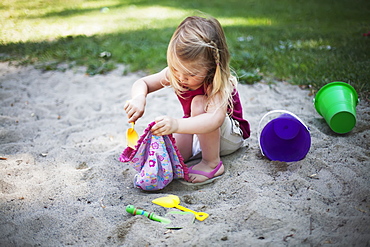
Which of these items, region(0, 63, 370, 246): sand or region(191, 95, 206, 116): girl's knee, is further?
region(191, 95, 206, 116): girl's knee

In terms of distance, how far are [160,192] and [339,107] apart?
1369mm

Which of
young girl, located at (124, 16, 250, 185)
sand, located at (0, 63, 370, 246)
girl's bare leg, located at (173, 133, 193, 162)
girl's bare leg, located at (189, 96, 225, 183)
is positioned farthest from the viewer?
girl's bare leg, located at (173, 133, 193, 162)

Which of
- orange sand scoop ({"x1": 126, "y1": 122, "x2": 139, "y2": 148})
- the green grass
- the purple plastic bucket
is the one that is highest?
orange sand scoop ({"x1": 126, "y1": 122, "x2": 139, "y2": 148})

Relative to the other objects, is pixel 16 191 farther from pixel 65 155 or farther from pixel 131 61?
pixel 131 61

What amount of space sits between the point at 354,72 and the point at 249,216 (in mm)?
2468

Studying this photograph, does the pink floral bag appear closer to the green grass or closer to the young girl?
the young girl

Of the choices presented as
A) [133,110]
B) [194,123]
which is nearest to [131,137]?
[133,110]

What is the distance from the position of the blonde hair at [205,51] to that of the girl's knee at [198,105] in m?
0.06

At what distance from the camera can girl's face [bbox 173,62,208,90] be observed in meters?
1.73

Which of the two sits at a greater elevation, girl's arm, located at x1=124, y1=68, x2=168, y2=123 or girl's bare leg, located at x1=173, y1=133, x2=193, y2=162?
girl's arm, located at x1=124, y1=68, x2=168, y2=123

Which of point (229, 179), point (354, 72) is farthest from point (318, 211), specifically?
point (354, 72)

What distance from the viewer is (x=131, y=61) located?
4117 mm

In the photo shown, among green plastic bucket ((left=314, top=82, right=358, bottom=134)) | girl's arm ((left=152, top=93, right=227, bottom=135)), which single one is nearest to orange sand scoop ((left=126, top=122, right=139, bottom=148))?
girl's arm ((left=152, top=93, right=227, bottom=135))

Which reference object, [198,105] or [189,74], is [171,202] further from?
[189,74]
